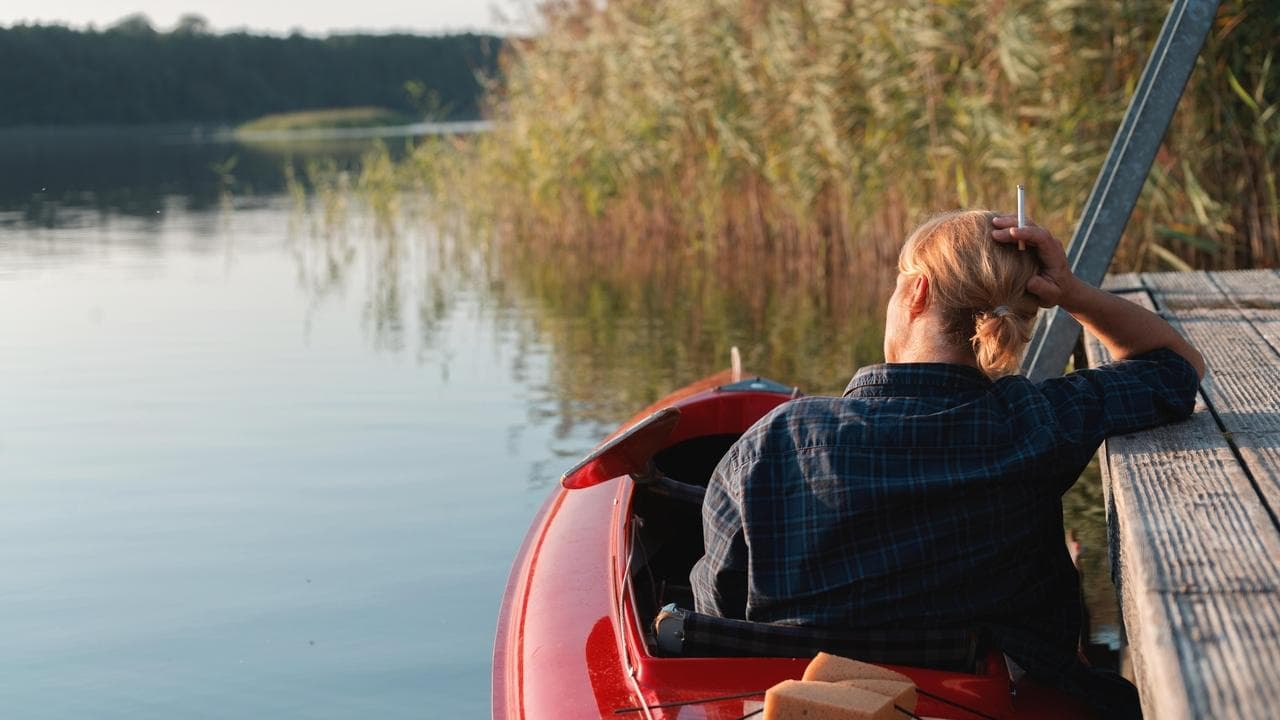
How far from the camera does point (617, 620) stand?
262cm

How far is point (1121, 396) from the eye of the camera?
245cm

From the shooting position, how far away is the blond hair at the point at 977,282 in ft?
7.20

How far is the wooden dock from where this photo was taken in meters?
1.55

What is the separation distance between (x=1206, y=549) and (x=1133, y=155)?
92.6 inches

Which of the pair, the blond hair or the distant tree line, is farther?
the distant tree line

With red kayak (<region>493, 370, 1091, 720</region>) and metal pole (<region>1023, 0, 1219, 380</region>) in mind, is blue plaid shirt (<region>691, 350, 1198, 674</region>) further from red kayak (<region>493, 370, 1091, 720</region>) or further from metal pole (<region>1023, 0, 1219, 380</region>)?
metal pole (<region>1023, 0, 1219, 380</region>)

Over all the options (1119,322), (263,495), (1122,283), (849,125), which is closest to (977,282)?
(1119,322)

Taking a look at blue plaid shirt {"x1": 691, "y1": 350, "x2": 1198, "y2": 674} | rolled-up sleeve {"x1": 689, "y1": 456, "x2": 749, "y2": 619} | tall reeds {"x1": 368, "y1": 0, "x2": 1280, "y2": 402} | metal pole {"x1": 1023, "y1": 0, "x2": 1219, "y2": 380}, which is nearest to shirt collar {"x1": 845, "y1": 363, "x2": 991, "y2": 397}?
blue plaid shirt {"x1": 691, "y1": 350, "x2": 1198, "y2": 674}

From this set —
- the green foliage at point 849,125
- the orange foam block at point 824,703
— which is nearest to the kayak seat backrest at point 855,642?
the orange foam block at point 824,703

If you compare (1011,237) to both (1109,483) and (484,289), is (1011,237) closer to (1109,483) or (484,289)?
(1109,483)

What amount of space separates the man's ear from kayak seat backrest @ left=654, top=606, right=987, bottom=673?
495 millimetres

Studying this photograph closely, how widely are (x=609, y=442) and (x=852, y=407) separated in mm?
896

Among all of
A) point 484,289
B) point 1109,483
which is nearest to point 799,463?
point 1109,483

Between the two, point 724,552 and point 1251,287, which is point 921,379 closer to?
point 724,552
